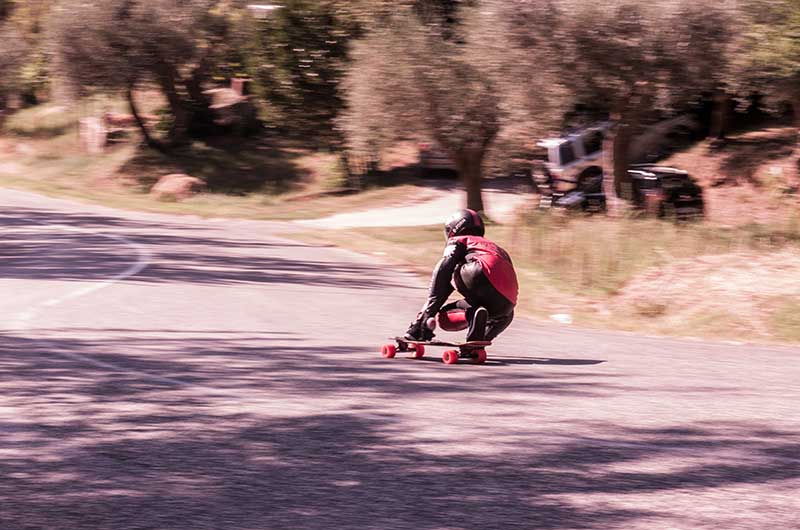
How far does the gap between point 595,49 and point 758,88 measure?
1034cm

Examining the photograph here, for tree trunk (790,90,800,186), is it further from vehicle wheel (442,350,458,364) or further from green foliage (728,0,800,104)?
vehicle wheel (442,350,458,364)

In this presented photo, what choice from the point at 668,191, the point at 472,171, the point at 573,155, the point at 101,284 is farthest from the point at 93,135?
the point at 101,284

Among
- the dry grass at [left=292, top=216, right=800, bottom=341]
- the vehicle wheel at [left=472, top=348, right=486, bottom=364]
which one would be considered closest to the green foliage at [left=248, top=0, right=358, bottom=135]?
the dry grass at [left=292, top=216, right=800, bottom=341]

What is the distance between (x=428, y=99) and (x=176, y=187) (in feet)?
37.4

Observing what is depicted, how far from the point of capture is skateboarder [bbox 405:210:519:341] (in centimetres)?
1028

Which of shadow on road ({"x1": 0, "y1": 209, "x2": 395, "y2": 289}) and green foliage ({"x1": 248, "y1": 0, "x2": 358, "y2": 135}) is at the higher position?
green foliage ({"x1": 248, "y1": 0, "x2": 358, "y2": 135})

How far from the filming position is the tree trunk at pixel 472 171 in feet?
90.8

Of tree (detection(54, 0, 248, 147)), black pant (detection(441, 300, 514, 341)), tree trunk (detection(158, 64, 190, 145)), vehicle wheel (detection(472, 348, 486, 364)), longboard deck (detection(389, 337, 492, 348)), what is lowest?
vehicle wheel (detection(472, 348, 486, 364))

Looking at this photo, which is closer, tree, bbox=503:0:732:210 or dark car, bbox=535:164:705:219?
tree, bbox=503:0:732:210

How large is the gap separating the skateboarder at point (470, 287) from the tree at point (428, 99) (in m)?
15.9

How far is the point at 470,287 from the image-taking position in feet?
33.8

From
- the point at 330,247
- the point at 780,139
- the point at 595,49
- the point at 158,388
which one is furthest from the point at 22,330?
the point at 780,139

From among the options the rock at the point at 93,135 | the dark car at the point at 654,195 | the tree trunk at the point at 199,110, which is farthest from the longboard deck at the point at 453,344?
the rock at the point at 93,135

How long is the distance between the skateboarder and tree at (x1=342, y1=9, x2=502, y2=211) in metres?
15.9
